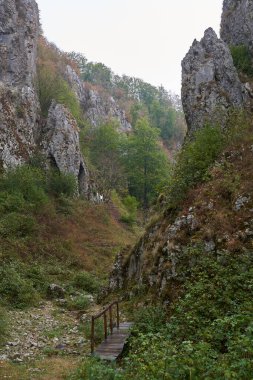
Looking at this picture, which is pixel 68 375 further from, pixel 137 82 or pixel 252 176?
pixel 137 82

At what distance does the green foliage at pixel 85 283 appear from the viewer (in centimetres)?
2192

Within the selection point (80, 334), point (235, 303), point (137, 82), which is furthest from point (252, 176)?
point (137, 82)

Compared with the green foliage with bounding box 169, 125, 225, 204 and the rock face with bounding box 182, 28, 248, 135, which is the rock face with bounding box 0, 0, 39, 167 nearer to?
the rock face with bounding box 182, 28, 248, 135

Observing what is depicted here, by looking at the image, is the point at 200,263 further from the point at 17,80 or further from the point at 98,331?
the point at 17,80

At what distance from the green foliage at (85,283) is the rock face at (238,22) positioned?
17.6 meters

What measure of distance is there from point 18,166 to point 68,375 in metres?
23.7

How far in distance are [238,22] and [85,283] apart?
20357 mm

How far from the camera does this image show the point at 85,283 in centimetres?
2217

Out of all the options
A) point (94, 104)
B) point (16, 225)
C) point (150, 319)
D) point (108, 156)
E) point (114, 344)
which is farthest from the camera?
point (94, 104)

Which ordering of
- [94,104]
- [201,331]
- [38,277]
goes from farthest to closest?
[94,104], [38,277], [201,331]

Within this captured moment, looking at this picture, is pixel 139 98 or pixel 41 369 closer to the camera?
pixel 41 369

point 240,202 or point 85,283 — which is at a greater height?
point 240,202

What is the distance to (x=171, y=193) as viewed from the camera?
15953 mm

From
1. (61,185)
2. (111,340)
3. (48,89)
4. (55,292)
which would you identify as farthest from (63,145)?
(111,340)
